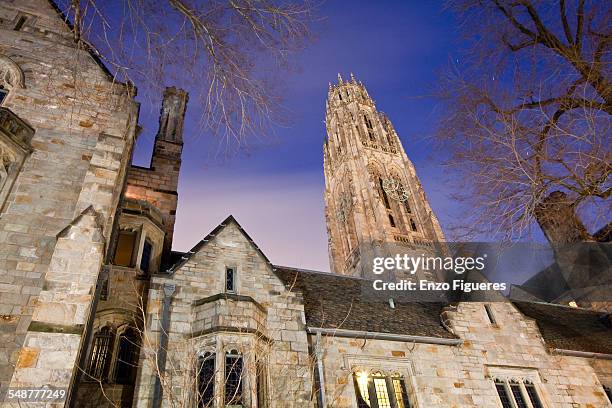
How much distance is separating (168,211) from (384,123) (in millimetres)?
54536

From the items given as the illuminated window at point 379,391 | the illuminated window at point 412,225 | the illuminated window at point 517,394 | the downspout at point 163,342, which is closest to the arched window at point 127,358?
the downspout at point 163,342

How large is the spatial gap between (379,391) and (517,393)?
4410 millimetres

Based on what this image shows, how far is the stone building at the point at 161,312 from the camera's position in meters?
6.90

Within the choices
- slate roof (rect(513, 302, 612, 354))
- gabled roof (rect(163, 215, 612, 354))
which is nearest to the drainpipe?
gabled roof (rect(163, 215, 612, 354))

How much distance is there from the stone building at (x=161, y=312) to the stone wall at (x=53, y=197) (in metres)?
0.03

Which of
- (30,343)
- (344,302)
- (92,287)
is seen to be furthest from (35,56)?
(344,302)

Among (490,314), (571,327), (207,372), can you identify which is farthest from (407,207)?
(207,372)

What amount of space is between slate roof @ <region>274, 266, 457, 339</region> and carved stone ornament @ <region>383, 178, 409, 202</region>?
37.7 m

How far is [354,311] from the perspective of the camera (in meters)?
12.2

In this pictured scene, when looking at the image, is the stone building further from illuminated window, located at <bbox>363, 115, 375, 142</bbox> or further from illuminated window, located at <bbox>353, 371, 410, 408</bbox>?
illuminated window, located at <bbox>363, 115, 375, 142</bbox>

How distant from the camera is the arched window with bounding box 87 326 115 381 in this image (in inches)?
343

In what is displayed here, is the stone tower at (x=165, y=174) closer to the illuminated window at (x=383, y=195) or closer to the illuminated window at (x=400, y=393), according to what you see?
the illuminated window at (x=400, y=393)

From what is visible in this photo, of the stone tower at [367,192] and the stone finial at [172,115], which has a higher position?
the stone tower at [367,192]

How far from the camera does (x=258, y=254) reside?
11094 millimetres
